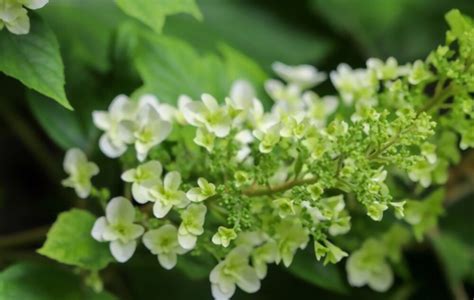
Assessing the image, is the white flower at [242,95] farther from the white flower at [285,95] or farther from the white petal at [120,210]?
the white petal at [120,210]

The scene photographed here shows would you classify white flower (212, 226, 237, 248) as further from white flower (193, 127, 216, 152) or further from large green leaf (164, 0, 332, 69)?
large green leaf (164, 0, 332, 69)

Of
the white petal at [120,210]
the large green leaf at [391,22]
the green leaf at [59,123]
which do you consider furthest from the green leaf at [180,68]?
the large green leaf at [391,22]

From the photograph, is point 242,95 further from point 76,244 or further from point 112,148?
point 76,244

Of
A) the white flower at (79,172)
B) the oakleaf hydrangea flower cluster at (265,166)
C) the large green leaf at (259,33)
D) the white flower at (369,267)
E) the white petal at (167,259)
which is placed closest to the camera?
the oakleaf hydrangea flower cluster at (265,166)

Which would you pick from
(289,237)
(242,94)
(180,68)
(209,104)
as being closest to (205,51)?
(180,68)

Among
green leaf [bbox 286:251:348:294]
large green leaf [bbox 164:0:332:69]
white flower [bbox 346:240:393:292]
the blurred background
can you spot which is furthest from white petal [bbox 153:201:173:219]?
large green leaf [bbox 164:0:332:69]

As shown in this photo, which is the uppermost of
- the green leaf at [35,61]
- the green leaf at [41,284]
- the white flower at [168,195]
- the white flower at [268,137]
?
the white flower at [268,137]

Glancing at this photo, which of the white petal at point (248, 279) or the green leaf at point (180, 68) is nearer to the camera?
the white petal at point (248, 279)

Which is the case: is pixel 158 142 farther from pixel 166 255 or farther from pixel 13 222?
pixel 13 222
